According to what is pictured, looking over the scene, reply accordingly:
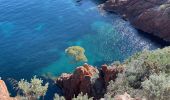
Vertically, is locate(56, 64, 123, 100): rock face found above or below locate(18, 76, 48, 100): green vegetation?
below

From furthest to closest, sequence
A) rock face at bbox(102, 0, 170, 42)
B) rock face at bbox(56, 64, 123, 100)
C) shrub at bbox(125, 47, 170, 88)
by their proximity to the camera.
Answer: rock face at bbox(102, 0, 170, 42) → rock face at bbox(56, 64, 123, 100) → shrub at bbox(125, 47, 170, 88)

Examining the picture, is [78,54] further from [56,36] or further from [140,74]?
[140,74]

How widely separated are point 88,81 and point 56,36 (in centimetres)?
2935

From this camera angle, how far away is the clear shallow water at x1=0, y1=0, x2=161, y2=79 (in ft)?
236

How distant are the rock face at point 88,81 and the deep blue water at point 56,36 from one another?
836 cm

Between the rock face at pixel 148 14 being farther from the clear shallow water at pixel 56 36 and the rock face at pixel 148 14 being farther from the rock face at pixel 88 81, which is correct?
the rock face at pixel 88 81

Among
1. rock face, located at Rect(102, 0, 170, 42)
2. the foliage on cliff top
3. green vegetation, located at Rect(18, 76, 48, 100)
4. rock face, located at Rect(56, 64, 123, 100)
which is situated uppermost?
the foliage on cliff top

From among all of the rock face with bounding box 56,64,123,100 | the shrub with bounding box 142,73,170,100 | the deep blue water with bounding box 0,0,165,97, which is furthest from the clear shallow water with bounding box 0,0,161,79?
the shrub with bounding box 142,73,170,100

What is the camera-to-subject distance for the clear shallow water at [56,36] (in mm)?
71875

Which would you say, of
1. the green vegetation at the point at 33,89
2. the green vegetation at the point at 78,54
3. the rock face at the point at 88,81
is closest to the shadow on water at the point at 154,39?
the green vegetation at the point at 78,54

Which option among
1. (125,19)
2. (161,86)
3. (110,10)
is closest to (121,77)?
(161,86)

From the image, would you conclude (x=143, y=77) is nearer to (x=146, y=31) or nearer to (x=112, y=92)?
(x=112, y=92)

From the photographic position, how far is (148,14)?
276 feet

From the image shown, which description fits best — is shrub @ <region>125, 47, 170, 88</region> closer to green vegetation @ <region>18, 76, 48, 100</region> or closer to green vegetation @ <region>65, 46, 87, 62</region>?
green vegetation @ <region>18, 76, 48, 100</region>
